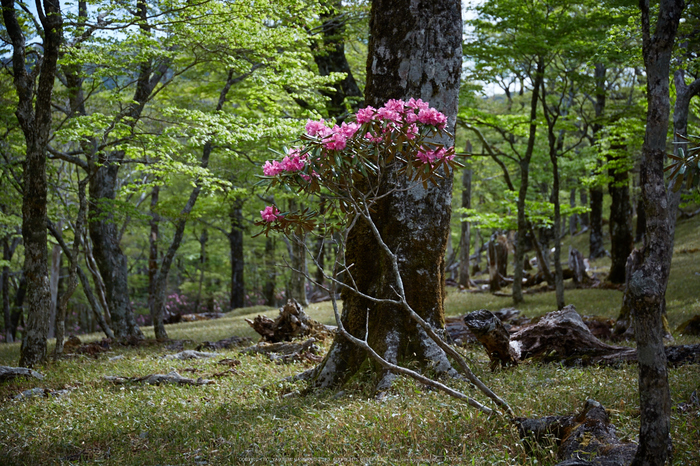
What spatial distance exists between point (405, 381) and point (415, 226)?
160cm

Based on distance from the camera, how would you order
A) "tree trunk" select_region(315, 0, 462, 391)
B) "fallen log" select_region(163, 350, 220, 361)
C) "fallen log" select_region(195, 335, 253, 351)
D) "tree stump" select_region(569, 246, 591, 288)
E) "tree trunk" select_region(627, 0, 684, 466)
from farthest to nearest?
"tree stump" select_region(569, 246, 591, 288) < "fallen log" select_region(195, 335, 253, 351) < "fallen log" select_region(163, 350, 220, 361) < "tree trunk" select_region(315, 0, 462, 391) < "tree trunk" select_region(627, 0, 684, 466)

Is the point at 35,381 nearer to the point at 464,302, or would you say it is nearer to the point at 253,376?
the point at 253,376

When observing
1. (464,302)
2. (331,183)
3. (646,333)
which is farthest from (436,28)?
(464,302)

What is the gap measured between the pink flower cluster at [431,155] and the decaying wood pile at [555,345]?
1.74m

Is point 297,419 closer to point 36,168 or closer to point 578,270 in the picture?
point 36,168

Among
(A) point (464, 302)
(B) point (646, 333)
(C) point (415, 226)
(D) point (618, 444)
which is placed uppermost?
(C) point (415, 226)

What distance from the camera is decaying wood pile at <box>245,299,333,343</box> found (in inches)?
370

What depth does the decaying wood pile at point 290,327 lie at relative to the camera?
9.40m

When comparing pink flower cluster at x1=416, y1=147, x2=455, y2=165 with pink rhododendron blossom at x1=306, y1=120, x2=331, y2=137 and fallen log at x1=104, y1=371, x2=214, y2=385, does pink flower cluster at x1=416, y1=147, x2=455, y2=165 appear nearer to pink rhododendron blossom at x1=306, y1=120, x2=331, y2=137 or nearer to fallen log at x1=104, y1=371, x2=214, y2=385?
pink rhododendron blossom at x1=306, y1=120, x2=331, y2=137

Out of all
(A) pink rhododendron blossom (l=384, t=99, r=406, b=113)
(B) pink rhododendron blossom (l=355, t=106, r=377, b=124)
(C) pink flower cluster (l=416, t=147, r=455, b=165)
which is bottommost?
(C) pink flower cluster (l=416, t=147, r=455, b=165)

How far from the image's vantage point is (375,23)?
19.3 ft

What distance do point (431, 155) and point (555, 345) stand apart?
3.22 meters

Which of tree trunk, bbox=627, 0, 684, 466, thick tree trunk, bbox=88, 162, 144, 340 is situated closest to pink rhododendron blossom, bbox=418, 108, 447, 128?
tree trunk, bbox=627, 0, 684, 466

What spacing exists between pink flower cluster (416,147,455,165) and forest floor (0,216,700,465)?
6.11 ft
